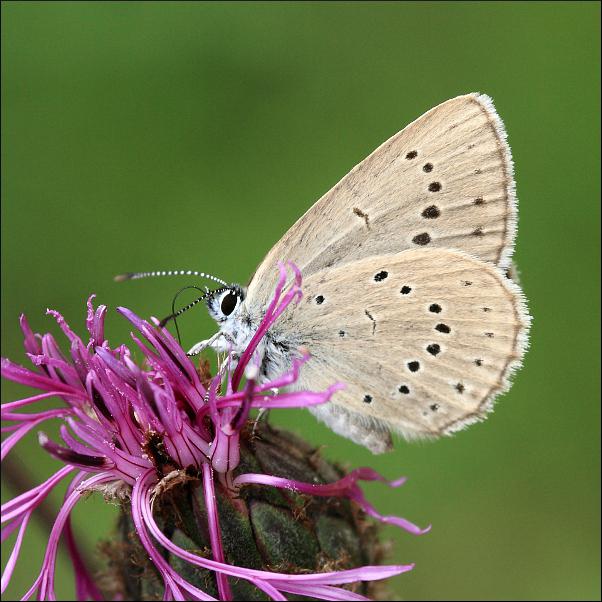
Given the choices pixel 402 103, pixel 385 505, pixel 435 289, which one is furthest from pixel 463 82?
pixel 435 289

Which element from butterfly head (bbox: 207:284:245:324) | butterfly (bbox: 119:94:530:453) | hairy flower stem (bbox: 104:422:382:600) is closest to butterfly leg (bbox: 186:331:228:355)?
butterfly (bbox: 119:94:530:453)

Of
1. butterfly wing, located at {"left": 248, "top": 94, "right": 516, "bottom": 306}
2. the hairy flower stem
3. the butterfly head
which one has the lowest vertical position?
the hairy flower stem

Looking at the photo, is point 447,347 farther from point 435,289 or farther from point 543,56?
point 543,56

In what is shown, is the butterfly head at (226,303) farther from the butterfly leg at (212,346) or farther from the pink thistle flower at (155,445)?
the pink thistle flower at (155,445)

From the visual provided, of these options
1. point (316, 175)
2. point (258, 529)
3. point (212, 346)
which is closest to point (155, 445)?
point (258, 529)

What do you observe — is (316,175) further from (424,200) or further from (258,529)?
(258,529)

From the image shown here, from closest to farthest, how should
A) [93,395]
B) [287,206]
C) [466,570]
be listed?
[93,395], [466,570], [287,206]

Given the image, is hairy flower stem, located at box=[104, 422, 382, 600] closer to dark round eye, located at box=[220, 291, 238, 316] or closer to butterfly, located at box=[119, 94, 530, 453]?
butterfly, located at box=[119, 94, 530, 453]

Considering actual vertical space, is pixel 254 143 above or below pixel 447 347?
above
